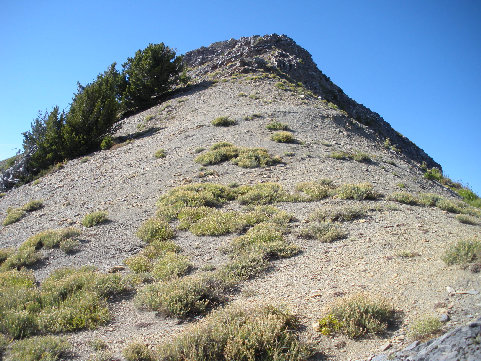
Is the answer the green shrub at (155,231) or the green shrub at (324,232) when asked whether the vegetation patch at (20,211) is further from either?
the green shrub at (324,232)

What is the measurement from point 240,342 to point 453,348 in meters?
2.67

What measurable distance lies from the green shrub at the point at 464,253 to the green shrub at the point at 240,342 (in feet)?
11.7

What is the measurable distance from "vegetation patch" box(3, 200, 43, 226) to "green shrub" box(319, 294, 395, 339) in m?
13.9

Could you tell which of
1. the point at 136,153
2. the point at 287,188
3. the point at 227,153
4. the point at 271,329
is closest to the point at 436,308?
the point at 271,329

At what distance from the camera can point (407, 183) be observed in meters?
15.9

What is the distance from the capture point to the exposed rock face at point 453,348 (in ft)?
13.5

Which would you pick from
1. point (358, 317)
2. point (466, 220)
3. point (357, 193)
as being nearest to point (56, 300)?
point (358, 317)

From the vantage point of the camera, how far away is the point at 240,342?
528 cm

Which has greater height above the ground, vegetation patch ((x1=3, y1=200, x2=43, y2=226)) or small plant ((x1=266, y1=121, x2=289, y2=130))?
small plant ((x1=266, y1=121, x2=289, y2=130))

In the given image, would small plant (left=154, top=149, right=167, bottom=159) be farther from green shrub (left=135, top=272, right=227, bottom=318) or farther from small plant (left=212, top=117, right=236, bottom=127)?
green shrub (left=135, top=272, right=227, bottom=318)

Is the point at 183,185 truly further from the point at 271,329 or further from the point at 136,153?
the point at 271,329

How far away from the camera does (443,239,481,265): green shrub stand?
6.92 meters

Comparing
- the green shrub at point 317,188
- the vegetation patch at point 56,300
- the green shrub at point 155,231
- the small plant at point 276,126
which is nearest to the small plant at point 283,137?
the small plant at point 276,126

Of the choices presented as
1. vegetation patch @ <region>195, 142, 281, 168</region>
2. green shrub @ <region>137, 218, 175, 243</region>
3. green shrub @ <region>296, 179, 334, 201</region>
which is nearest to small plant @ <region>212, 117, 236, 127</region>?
vegetation patch @ <region>195, 142, 281, 168</region>
